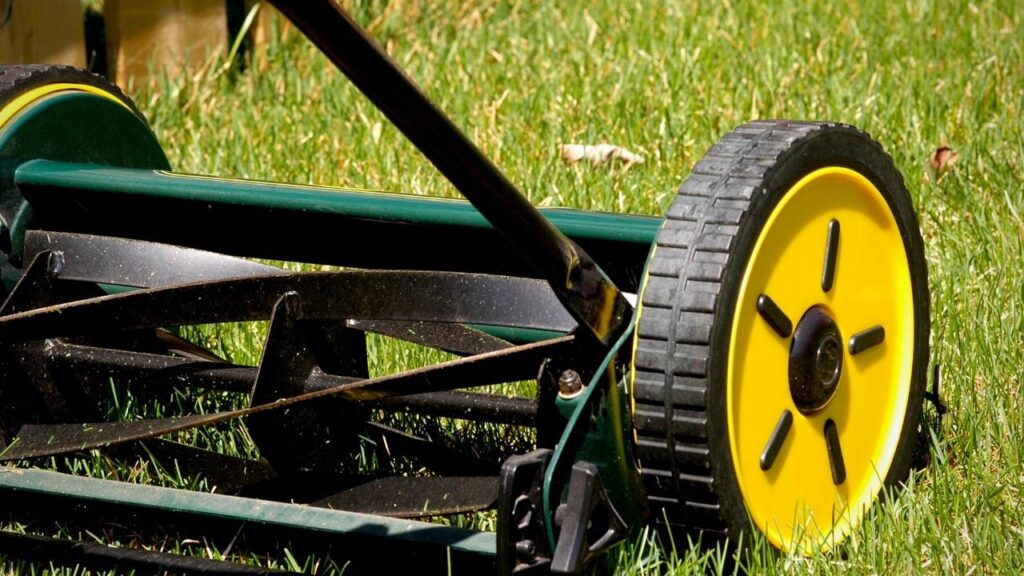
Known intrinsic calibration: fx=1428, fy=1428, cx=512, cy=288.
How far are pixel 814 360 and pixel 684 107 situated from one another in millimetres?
1947

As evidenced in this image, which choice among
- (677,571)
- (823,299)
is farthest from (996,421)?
(677,571)

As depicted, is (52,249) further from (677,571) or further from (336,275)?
(677,571)

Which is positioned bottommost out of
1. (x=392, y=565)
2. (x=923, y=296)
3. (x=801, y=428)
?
(x=392, y=565)

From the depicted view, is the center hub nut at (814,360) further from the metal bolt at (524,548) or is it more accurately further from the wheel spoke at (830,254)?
the metal bolt at (524,548)

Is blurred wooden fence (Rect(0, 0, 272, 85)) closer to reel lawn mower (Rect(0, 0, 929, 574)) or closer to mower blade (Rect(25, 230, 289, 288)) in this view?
reel lawn mower (Rect(0, 0, 929, 574))

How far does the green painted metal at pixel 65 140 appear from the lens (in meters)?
2.17

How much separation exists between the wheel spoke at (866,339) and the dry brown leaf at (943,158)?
1.48 metres

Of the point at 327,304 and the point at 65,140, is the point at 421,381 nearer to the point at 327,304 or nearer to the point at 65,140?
the point at 327,304

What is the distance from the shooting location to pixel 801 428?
1.84 metres

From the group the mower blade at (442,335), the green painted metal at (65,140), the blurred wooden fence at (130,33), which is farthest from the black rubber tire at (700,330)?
the blurred wooden fence at (130,33)

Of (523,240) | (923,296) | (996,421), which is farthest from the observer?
(996,421)

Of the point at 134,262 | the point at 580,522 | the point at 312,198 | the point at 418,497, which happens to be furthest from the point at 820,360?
the point at 134,262

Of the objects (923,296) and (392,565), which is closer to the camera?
(392,565)

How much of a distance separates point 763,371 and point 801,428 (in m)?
0.13
